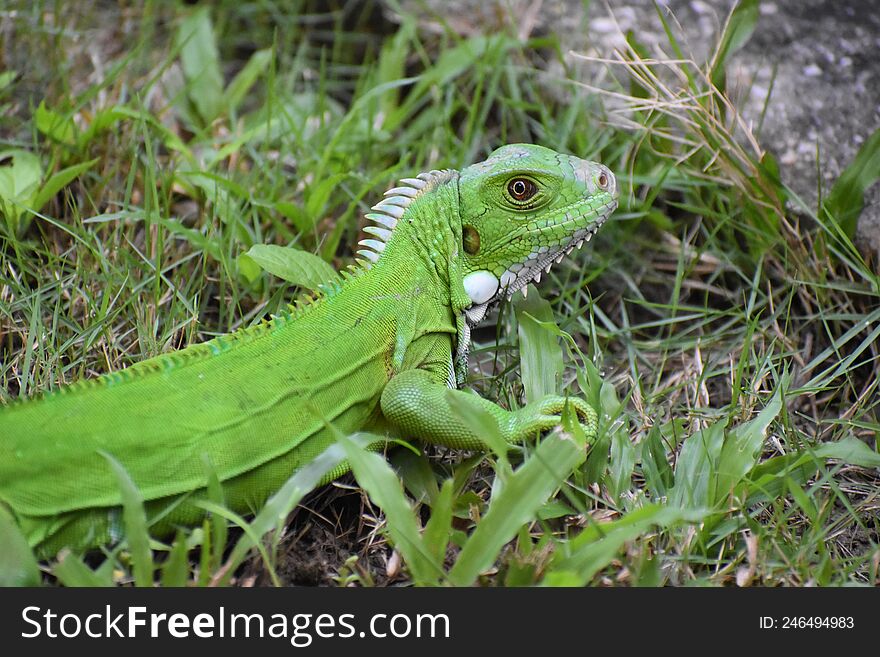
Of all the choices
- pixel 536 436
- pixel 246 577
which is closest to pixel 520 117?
pixel 536 436

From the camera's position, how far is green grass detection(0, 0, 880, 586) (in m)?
3.62

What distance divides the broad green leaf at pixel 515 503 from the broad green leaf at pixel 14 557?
1.51 m

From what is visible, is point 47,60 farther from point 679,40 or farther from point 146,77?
point 679,40

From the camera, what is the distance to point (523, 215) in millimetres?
4418

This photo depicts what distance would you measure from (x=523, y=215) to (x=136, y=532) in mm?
2241

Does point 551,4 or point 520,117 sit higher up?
point 551,4

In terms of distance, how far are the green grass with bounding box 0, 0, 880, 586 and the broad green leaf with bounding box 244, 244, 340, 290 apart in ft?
0.06

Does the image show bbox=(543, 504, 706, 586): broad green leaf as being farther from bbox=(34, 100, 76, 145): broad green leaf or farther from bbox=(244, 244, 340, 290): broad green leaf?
bbox=(34, 100, 76, 145): broad green leaf

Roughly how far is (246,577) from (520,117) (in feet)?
13.2

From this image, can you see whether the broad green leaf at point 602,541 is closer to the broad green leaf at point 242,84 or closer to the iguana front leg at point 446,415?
the iguana front leg at point 446,415

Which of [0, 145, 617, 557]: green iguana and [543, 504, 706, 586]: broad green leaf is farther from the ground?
[0, 145, 617, 557]: green iguana

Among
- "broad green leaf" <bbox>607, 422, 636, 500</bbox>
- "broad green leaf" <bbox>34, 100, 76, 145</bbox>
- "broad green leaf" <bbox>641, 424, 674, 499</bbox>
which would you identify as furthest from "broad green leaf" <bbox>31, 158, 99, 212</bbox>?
"broad green leaf" <bbox>641, 424, 674, 499</bbox>

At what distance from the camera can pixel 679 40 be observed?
21.6 ft

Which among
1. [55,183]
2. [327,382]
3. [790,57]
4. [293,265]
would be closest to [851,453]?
[327,382]
